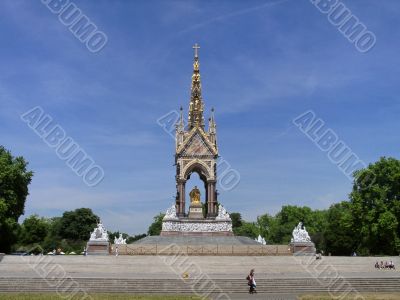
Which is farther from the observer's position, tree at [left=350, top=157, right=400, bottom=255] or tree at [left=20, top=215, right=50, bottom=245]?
tree at [left=20, top=215, right=50, bottom=245]

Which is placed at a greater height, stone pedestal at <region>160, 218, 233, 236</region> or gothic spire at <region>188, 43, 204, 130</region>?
gothic spire at <region>188, 43, 204, 130</region>

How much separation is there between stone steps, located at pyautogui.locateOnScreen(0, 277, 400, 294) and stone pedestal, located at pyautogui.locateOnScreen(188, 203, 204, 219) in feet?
80.8

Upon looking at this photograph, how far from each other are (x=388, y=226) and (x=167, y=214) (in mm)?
20721

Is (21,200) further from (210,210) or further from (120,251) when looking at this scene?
(210,210)

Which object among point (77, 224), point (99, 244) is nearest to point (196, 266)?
point (99, 244)

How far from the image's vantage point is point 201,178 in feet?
184

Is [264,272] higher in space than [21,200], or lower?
lower

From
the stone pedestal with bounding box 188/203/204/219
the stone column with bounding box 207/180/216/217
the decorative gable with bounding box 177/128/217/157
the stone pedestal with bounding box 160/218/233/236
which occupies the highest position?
the decorative gable with bounding box 177/128/217/157

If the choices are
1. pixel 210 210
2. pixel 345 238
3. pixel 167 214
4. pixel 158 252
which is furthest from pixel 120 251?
pixel 345 238

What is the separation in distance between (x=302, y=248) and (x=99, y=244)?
16.7 metres

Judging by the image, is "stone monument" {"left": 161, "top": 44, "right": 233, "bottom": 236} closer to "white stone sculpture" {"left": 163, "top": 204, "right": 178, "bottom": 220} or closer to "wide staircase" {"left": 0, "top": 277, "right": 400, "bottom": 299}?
"white stone sculpture" {"left": 163, "top": 204, "right": 178, "bottom": 220}

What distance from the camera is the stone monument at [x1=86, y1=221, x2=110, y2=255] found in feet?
140

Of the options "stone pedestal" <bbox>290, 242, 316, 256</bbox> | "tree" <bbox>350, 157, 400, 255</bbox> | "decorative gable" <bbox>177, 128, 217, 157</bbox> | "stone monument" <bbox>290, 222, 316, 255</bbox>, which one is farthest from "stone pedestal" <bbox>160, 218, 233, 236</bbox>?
"tree" <bbox>350, 157, 400, 255</bbox>

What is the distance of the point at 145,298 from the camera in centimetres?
2328
